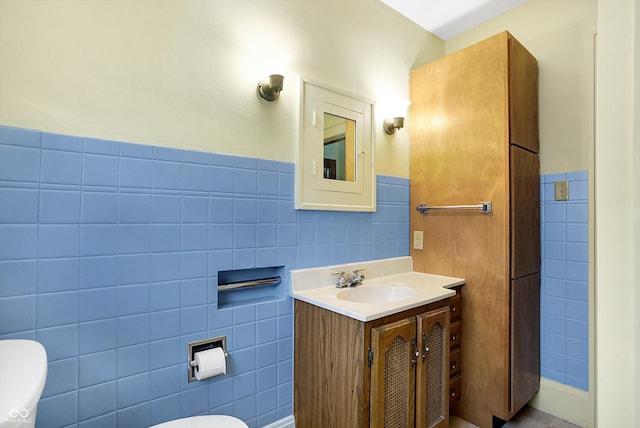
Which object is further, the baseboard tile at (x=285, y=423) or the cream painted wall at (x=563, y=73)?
the cream painted wall at (x=563, y=73)

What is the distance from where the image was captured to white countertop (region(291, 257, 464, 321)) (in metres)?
1.38

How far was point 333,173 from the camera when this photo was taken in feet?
6.07

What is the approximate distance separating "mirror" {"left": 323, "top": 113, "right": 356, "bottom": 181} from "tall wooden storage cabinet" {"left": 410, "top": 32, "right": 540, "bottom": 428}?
0.60 meters

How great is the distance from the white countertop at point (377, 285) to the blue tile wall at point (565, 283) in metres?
0.63

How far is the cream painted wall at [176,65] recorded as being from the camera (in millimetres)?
1077

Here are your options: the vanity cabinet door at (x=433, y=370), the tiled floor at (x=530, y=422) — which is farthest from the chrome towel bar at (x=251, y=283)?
the tiled floor at (x=530, y=422)

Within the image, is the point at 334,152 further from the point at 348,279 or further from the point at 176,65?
the point at 176,65

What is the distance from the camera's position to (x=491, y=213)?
6.00 ft

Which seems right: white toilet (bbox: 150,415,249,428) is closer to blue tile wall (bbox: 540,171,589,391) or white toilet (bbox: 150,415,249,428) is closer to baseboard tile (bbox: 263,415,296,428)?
baseboard tile (bbox: 263,415,296,428)

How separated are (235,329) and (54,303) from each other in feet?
2.27

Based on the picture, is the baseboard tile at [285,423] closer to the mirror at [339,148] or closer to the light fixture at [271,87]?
the mirror at [339,148]

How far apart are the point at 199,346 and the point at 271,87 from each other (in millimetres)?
1241

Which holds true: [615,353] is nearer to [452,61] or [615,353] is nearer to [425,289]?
[425,289]

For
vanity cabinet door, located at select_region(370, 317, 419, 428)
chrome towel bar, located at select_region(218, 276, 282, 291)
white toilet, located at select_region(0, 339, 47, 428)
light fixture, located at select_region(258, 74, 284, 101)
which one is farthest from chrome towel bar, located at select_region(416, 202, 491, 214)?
white toilet, located at select_region(0, 339, 47, 428)
